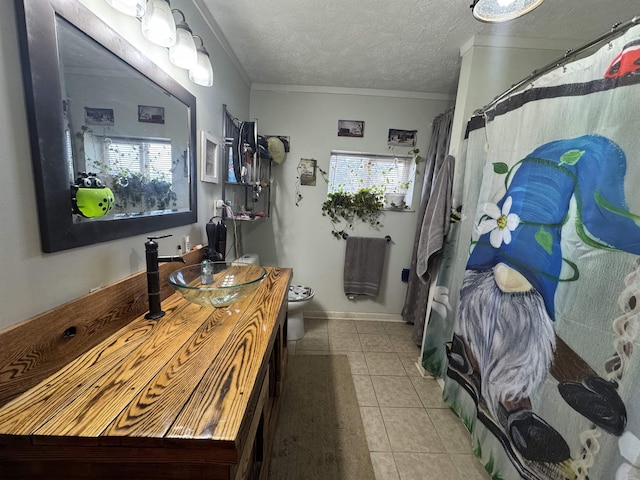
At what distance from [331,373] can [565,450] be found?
123cm

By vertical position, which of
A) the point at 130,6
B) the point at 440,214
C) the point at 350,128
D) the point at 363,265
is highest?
the point at 350,128

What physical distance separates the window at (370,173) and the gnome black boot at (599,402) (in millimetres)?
1817

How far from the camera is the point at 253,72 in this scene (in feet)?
6.56

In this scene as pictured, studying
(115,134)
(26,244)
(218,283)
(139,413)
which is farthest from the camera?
(218,283)

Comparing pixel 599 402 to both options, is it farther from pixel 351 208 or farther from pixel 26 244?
pixel 351 208

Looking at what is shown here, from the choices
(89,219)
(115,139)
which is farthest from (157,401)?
(115,139)

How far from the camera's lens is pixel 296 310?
2.07 meters

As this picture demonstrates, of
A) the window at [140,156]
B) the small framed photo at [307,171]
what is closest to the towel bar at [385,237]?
the small framed photo at [307,171]

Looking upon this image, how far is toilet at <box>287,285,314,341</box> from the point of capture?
2006 millimetres

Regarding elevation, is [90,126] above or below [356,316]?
above

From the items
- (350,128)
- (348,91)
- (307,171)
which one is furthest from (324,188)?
(348,91)

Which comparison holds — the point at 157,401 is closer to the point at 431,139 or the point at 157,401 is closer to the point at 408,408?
the point at 408,408

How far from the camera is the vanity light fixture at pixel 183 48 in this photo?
934 millimetres

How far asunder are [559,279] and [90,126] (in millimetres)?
1640
